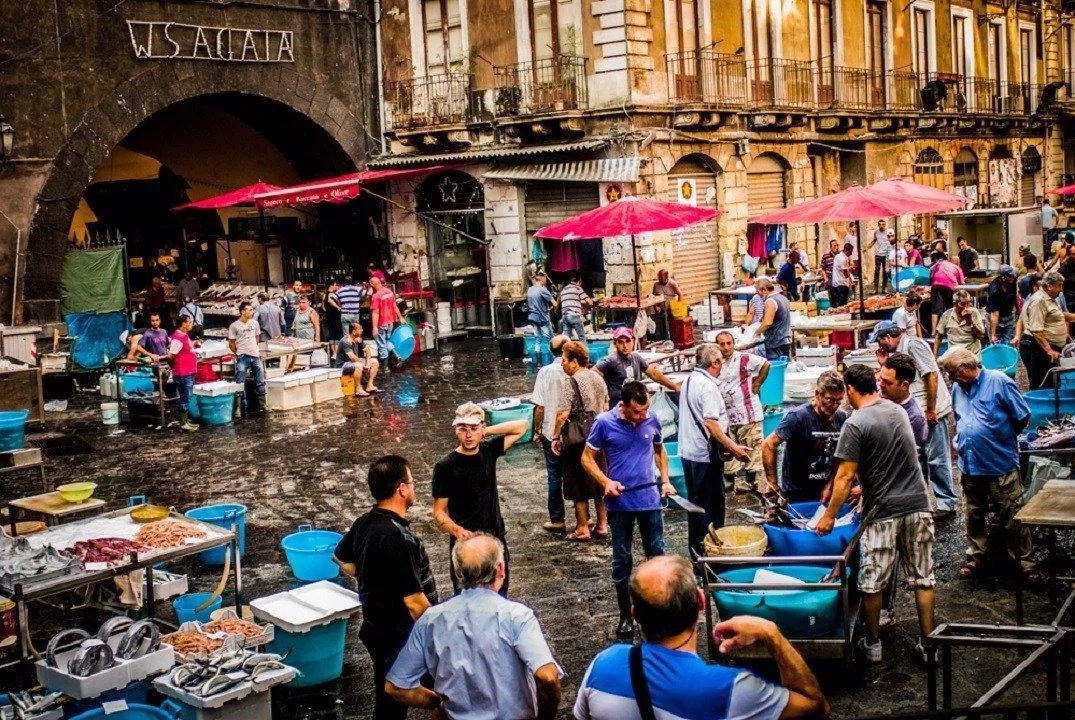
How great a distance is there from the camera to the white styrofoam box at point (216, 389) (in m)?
15.8

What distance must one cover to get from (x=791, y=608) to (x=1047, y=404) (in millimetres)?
5352

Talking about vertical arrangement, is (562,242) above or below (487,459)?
above

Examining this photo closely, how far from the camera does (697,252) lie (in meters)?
23.8

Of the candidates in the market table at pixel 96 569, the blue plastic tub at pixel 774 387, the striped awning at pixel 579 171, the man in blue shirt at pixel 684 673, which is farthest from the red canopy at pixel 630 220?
the man in blue shirt at pixel 684 673

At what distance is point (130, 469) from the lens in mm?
13516

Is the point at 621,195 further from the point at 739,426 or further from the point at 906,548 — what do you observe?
the point at 906,548

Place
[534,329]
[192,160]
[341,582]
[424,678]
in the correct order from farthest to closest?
1. [192,160]
2. [534,329]
3. [341,582]
4. [424,678]

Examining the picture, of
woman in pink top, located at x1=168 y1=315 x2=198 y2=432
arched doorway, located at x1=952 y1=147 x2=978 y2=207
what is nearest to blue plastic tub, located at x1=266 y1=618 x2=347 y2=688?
woman in pink top, located at x1=168 y1=315 x2=198 y2=432

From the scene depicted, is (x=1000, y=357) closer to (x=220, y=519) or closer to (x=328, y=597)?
(x=220, y=519)

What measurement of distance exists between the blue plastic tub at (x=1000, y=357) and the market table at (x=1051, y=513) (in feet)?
18.9

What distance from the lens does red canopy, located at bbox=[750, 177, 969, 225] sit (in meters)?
14.1

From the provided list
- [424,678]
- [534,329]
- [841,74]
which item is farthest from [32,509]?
[841,74]

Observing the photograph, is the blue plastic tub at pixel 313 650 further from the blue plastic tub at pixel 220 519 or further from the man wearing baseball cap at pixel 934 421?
the man wearing baseball cap at pixel 934 421

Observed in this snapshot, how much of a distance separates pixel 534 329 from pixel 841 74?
12551 mm
